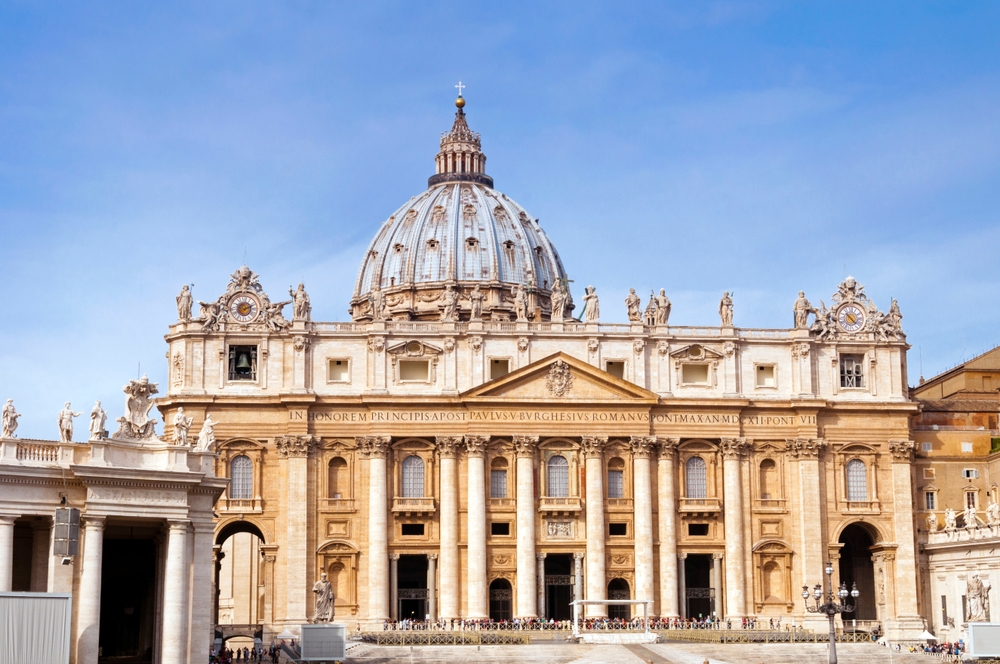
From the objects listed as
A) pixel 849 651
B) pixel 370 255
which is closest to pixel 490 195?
pixel 370 255

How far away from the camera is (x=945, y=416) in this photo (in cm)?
9756

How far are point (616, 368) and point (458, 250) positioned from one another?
141ft

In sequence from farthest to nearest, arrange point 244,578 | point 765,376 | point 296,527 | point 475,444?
point 244,578
point 765,376
point 475,444
point 296,527

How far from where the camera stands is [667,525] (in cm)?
9081

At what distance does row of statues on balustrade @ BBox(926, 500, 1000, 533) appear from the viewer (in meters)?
86.0

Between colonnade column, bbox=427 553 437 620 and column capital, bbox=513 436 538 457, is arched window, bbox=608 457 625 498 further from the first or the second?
colonnade column, bbox=427 553 437 620

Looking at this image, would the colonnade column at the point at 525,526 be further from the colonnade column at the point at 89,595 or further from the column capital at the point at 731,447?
the colonnade column at the point at 89,595

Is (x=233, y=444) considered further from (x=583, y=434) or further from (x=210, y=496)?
(x=210, y=496)

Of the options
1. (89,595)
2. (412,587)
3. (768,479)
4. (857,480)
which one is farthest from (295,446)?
(89,595)

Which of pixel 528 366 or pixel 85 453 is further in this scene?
pixel 528 366

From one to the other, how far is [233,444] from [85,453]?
38988 mm

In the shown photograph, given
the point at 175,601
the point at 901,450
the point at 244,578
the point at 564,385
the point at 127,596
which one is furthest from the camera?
the point at 244,578

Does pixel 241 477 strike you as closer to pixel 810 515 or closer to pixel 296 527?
pixel 296 527

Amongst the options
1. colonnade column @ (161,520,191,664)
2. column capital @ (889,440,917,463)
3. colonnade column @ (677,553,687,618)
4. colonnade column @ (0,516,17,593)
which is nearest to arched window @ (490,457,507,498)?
colonnade column @ (677,553,687,618)
